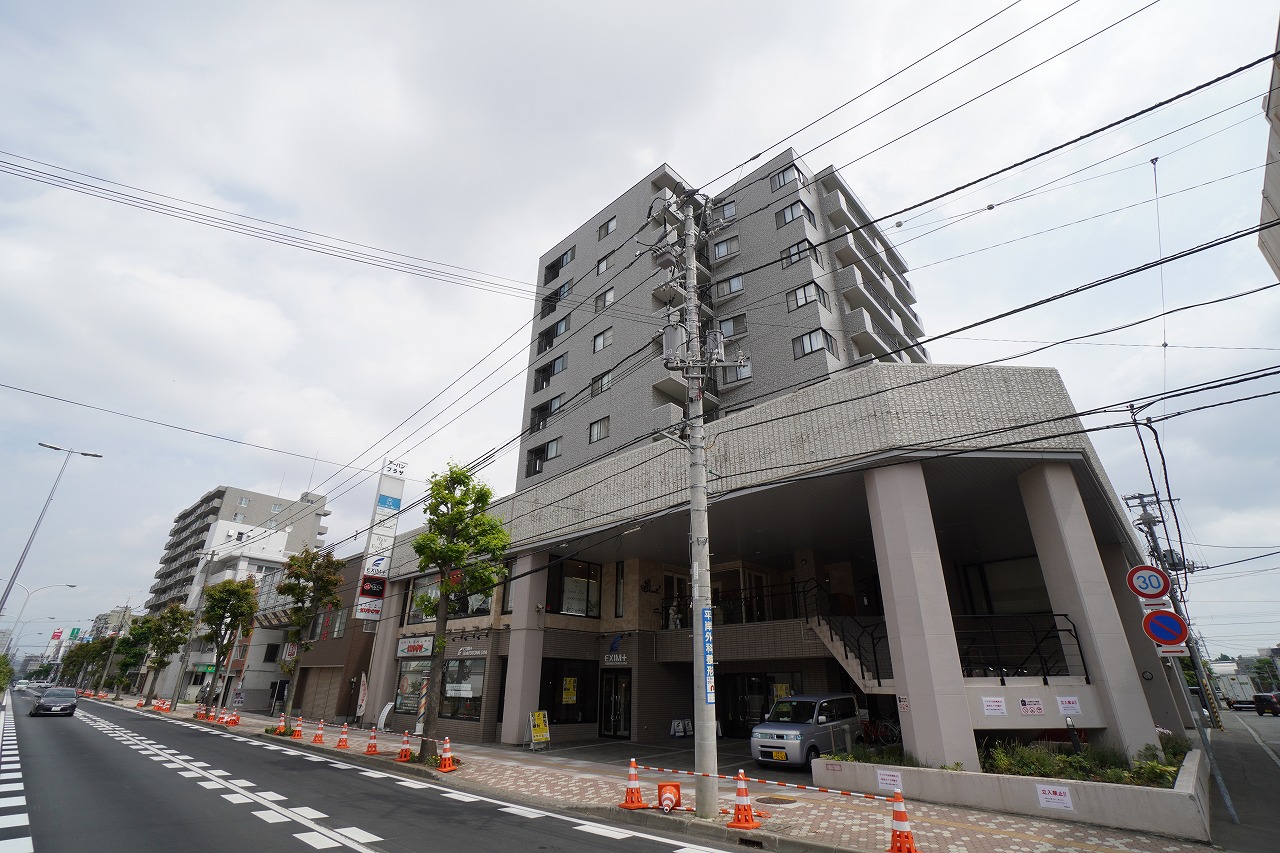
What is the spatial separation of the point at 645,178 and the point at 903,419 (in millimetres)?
24795

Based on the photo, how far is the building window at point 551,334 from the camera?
113 feet

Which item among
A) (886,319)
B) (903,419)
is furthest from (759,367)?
(903,419)

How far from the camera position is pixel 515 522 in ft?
78.0

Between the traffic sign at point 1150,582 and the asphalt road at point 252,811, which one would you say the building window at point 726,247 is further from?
the asphalt road at point 252,811

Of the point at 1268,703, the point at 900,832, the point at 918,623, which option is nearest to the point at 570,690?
the point at 918,623

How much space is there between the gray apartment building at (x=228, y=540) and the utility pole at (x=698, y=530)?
68513 millimetres

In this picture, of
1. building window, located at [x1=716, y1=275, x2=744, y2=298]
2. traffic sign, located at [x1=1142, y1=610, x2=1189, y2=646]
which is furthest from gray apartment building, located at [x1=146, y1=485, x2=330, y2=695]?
traffic sign, located at [x1=1142, y1=610, x2=1189, y2=646]

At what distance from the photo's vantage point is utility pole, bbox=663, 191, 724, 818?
9.16m

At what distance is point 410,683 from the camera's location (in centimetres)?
2617

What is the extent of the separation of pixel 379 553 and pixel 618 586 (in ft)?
43.7

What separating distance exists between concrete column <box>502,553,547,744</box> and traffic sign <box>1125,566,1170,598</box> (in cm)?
1658

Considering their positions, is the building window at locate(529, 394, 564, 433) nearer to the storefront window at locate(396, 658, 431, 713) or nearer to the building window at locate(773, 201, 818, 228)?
the storefront window at locate(396, 658, 431, 713)

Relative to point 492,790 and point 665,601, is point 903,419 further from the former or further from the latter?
point 665,601

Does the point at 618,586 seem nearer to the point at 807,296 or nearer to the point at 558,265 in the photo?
the point at 807,296
